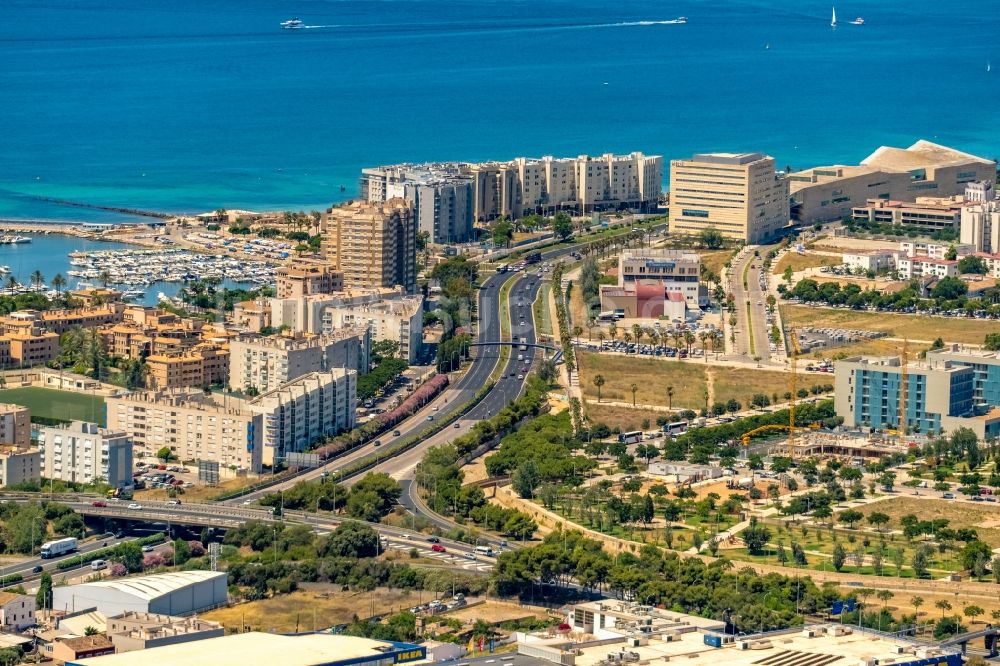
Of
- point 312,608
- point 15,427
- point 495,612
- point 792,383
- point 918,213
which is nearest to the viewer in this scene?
point 495,612

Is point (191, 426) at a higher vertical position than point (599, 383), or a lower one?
lower

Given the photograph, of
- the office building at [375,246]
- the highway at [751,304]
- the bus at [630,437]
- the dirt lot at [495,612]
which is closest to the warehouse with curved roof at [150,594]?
the dirt lot at [495,612]

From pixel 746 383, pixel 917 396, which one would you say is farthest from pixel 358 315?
pixel 917 396

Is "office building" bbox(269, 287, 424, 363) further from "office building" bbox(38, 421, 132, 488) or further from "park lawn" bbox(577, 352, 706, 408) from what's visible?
"office building" bbox(38, 421, 132, 488)

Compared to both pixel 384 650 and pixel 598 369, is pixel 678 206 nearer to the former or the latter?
pixel 598 369

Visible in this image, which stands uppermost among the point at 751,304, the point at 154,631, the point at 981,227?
the point at 981,227

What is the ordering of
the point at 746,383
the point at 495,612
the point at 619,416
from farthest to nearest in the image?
the point at 746,383 → the point at 619,416 → the point at 495,612

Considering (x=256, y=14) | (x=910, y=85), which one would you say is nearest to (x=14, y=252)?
(x=910, y=85)

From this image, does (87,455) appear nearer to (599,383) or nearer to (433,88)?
(599,383)

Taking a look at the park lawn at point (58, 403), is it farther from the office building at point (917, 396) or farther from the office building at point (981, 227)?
the office building at point (981, 227)
